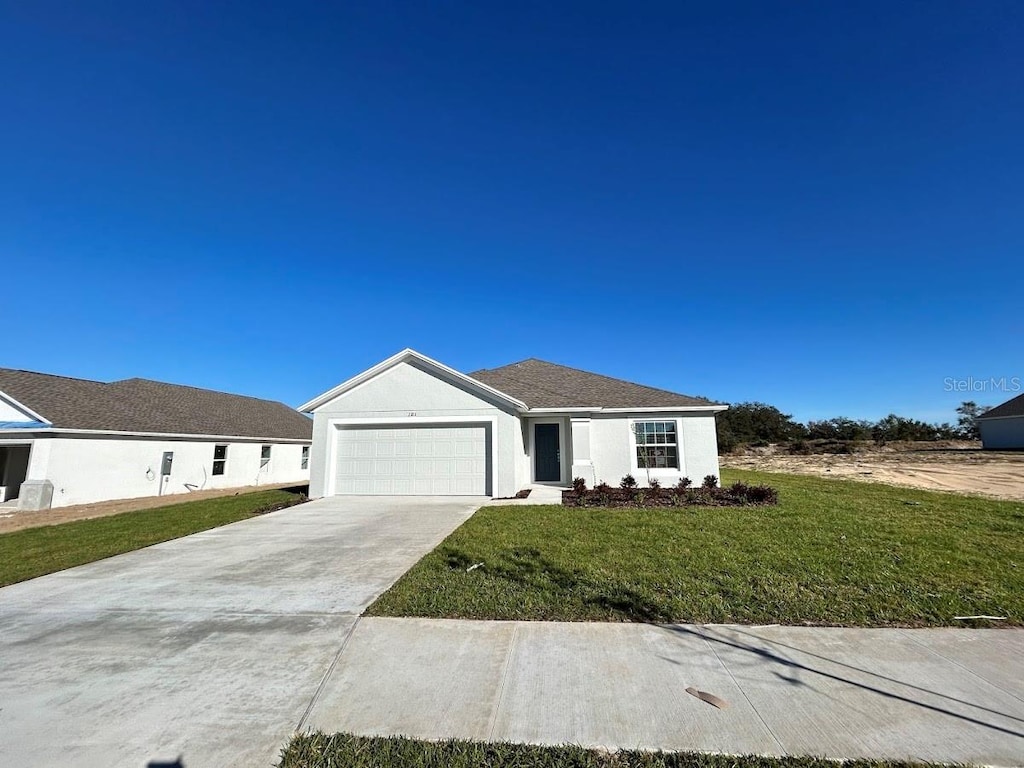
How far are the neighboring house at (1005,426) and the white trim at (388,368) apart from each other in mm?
44336

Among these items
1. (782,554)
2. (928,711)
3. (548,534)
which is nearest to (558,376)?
(548,534)

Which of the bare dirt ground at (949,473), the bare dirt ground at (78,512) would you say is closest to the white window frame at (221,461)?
the bare dirt ground at (78,512)

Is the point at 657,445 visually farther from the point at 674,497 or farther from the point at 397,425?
the point at 397,425

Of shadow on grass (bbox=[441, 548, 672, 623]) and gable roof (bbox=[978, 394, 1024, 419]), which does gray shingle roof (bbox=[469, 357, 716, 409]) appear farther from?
gable roof (bbox=[978, 394, 1024, 419])

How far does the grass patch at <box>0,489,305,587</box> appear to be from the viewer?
7691 mm

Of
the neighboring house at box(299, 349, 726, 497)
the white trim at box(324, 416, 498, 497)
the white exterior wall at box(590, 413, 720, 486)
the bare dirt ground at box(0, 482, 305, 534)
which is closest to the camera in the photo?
the bare dirt ground at box(0, 482, 305, 534)

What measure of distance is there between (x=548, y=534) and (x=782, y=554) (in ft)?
12.3

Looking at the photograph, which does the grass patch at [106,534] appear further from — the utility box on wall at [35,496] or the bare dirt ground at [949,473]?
the bare dirt ground at [949,473]

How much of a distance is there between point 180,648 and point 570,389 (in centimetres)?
1411

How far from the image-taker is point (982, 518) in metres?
9.69

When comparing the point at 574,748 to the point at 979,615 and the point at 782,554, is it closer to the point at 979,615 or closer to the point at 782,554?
the point at 979,615

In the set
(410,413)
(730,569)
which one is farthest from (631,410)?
(730,569)

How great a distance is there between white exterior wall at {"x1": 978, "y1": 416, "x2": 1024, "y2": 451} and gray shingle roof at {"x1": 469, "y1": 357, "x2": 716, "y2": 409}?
124 ft

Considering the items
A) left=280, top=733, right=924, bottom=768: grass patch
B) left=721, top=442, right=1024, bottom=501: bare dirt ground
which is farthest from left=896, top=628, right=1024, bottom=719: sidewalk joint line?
left=721, top=442, right=1024, bottom=501: bare dirt ground
